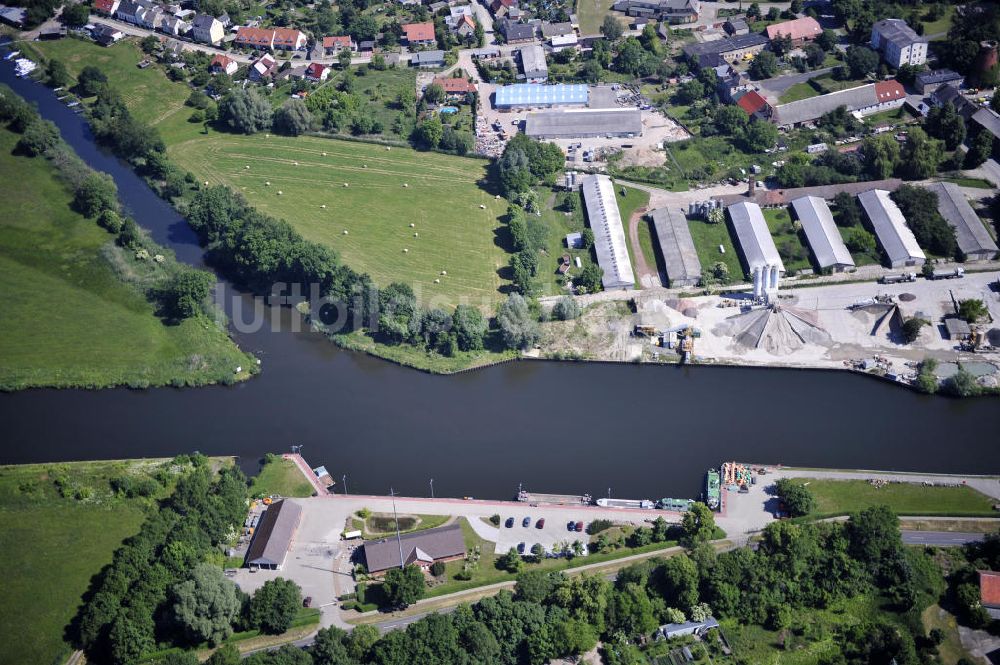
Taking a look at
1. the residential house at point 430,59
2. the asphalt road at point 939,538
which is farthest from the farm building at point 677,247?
the residential house at point 430,59

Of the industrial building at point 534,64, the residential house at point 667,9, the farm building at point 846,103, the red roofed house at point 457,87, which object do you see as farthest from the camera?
the residential house at point 667,9

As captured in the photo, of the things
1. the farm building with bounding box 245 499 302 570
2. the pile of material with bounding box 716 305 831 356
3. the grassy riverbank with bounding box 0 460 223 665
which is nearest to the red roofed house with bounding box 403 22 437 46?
the pile of material with bounding box 716 305 831 356

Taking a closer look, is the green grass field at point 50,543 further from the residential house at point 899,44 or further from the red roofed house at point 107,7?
the residential house at point 899,44

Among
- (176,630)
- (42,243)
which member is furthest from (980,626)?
(42,243)

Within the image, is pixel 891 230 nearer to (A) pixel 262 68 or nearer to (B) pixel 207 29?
(A) pixel 262 68

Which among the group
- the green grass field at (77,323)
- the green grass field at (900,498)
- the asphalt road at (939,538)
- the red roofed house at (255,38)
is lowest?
the asphalt road at (939,538)

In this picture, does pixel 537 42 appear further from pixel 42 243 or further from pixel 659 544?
pixel 659 544
